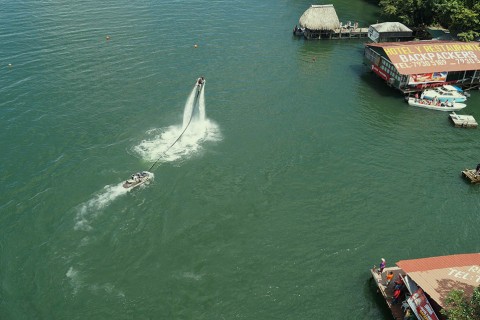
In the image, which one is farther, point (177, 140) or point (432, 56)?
point (432, 56)

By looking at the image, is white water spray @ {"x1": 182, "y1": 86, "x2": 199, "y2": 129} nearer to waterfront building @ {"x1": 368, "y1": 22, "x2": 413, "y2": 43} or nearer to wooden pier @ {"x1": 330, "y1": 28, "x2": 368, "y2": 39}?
waterfront building @ {"x1": 368, "y1": 22, "x2": 413, "y2": 43}

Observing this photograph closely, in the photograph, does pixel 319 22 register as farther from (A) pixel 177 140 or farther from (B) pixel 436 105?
(A) pixel 177 140

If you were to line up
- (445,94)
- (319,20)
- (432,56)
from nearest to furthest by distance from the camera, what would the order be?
1. (445,94)
2. (432,56)
3. (319,20)

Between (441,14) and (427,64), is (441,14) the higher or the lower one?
the higher one

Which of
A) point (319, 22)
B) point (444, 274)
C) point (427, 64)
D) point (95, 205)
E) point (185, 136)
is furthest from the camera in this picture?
point (319, 22)

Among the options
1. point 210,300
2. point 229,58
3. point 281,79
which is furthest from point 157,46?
point 210,300

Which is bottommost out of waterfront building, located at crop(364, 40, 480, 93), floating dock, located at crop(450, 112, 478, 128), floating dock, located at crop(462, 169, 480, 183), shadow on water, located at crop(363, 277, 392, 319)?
shadow on water, located at crop(363, 277, 392, 319)

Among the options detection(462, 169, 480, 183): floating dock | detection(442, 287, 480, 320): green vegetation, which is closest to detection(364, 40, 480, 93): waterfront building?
detection(462, 169, 480, 183): floating dock

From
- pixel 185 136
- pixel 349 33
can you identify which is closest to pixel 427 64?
pixel 349 33
